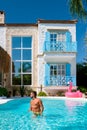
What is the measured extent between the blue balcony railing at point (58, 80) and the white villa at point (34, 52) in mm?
296

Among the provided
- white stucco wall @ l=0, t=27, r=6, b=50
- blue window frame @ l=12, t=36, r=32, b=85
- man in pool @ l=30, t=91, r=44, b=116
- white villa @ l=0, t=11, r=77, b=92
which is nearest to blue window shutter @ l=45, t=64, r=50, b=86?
white villa @ l=0, t=11, r=77, b=92

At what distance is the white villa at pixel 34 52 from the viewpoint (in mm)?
29297

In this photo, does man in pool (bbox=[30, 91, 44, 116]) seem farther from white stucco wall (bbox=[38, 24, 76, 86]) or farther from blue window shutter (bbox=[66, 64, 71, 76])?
blue window shutter (bbox=[66, 64, 71, 76])

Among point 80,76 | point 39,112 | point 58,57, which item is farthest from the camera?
point 80,76

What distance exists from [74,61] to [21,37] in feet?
16.7

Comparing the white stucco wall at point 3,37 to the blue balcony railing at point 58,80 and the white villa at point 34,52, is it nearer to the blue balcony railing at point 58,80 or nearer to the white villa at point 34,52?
the white villa at point 34,52

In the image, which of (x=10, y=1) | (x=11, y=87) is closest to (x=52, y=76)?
(x=11, y=87)

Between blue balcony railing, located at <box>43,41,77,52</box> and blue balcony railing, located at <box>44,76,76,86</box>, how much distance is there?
89.5 inches

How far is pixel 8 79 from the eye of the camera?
96.8 feet

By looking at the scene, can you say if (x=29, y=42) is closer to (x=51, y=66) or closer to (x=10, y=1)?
(x=51, y=66)

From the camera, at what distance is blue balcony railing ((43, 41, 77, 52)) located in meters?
28.4

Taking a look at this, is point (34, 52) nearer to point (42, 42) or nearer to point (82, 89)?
point (42, 42)

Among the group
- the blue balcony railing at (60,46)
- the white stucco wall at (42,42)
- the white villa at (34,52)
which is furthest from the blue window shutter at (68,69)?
the blue balcony railing at (60,46)

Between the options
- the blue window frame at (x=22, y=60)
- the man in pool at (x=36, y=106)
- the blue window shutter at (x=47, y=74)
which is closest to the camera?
the man in pool at (x=36, y=106)
